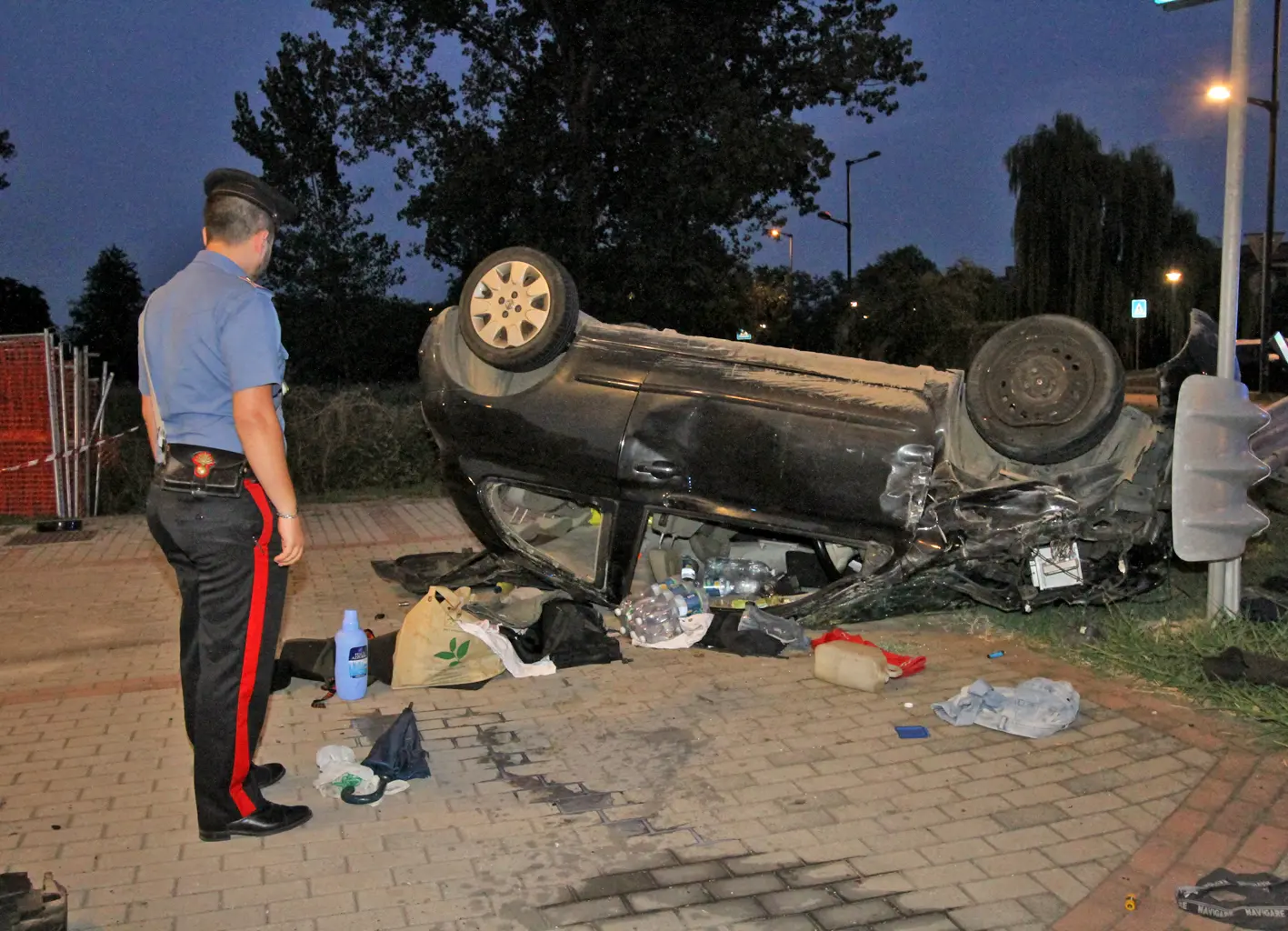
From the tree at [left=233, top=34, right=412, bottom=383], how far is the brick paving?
1831 centimetres

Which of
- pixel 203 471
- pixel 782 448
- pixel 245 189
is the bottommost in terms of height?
pixel 782 448

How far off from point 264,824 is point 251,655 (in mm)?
629

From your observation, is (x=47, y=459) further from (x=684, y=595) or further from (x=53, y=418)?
(x=684, y=595)

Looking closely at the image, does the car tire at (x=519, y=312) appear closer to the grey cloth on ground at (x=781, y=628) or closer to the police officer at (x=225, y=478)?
the grey cloth on ground at (x=781, y=628)

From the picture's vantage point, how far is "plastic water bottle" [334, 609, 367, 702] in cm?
517

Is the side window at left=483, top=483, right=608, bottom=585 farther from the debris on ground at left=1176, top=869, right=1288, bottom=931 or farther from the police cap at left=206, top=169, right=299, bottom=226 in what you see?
the debris on ground at left=1176, top=869, right=1288, bottom=931

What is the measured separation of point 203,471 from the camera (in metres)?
3.49

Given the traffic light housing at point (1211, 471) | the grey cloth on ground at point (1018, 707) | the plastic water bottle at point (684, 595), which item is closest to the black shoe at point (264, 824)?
the plastic water bottle at point (684, 595)

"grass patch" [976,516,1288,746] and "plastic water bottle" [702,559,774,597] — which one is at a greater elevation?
"plastic water bottle" [702,559,774,597]

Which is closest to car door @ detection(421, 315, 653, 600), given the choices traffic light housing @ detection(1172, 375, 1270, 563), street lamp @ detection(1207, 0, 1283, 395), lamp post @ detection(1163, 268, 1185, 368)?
traffic light housing @ detection(1172, 375, 1270, 563)

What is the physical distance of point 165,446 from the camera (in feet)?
11.7

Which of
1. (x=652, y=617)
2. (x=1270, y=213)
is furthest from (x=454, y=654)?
(x=1270, y=213)

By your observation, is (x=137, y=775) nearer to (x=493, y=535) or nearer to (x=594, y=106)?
(x=493, y=535)

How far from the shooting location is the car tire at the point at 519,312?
5.77 meters
